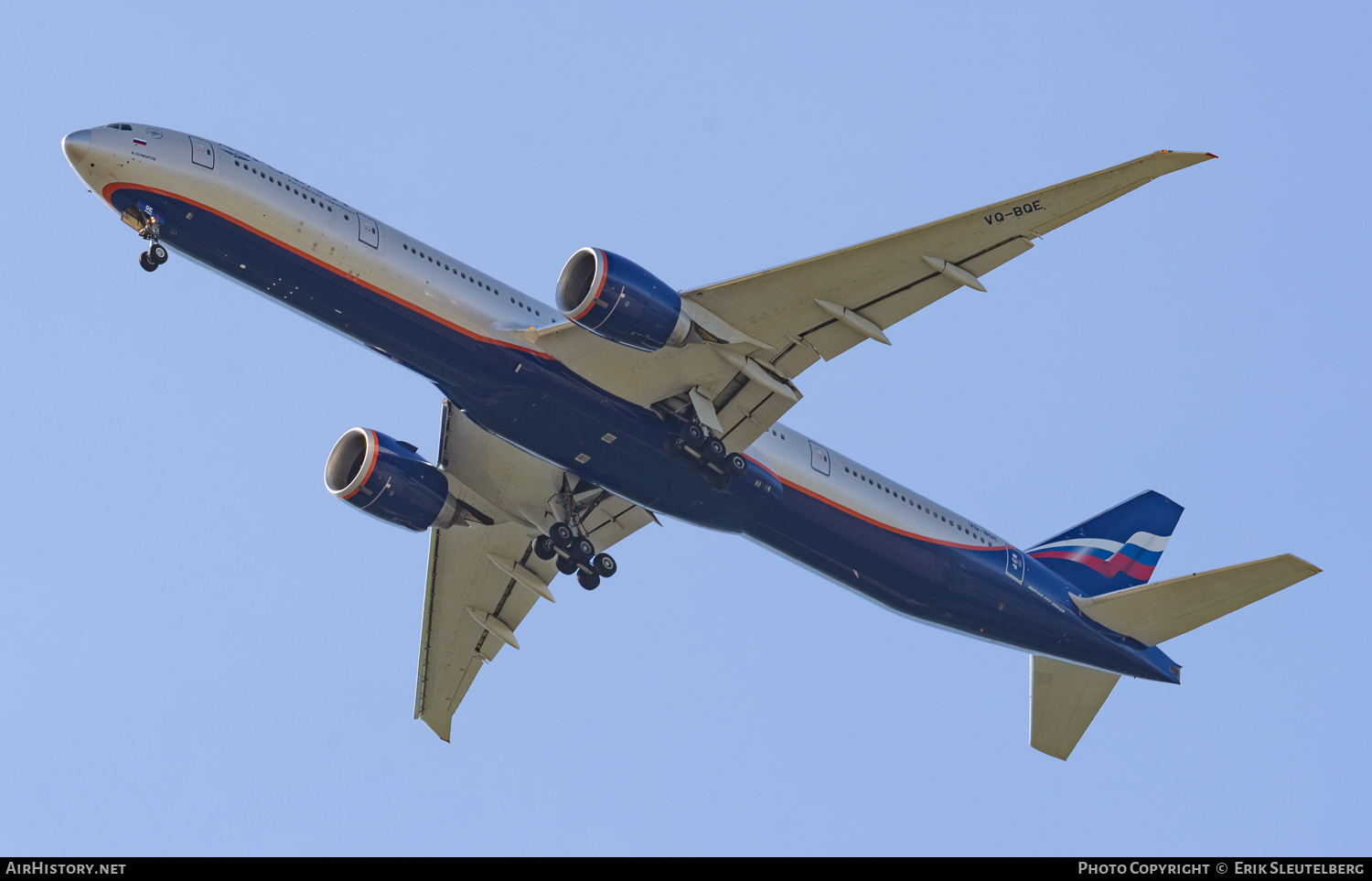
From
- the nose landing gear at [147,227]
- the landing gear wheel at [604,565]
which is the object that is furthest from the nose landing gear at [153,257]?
the landing gear wheel at [604,565]

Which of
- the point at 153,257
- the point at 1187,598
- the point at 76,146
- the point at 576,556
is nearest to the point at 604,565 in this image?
the point at 576,556

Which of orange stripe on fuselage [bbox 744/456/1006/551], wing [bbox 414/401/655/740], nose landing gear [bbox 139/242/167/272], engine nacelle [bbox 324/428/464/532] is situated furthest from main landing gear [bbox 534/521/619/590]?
nose landing gear [bbox 139/242/167/272]

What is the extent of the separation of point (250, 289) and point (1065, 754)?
70.1 feet

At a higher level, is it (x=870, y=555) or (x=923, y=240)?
(x=923, y=240)

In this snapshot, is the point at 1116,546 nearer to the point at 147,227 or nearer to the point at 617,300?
the point at 617,300

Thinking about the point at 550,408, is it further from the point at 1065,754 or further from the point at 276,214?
the point at 1065,754

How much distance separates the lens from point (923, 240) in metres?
25.0

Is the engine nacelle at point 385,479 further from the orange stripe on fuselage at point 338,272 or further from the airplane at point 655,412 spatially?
the orange stripe on fuselage at point 338,272

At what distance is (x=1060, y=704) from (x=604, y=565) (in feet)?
38.1

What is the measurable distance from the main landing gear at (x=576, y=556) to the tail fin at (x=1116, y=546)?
422 inches

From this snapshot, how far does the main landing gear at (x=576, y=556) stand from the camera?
30.5 meters

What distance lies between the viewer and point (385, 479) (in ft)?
96.9
